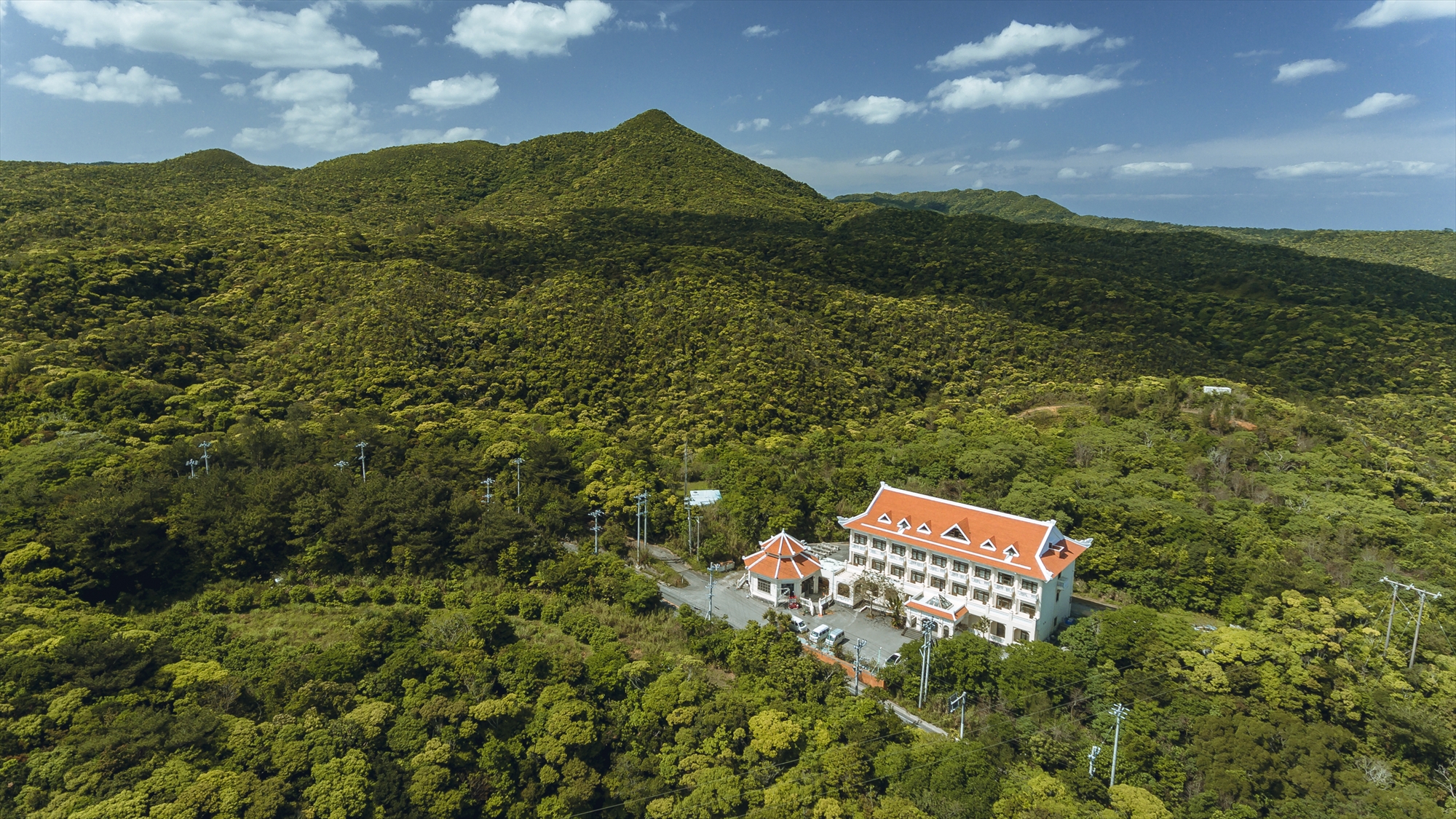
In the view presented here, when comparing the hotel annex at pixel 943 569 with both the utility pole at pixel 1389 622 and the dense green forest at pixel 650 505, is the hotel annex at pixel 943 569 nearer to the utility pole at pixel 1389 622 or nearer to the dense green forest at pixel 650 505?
the dense green forest at pixel 650 505

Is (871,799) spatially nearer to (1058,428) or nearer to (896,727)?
(896,727)

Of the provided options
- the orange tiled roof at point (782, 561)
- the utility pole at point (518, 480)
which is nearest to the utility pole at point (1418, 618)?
the orange tiled roof at point (782, 561)

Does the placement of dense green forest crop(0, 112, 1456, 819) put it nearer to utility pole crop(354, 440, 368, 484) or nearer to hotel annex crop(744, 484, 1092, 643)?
utility pole crop(354, 440, 368, 484)

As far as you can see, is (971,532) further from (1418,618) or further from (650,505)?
(650,505)

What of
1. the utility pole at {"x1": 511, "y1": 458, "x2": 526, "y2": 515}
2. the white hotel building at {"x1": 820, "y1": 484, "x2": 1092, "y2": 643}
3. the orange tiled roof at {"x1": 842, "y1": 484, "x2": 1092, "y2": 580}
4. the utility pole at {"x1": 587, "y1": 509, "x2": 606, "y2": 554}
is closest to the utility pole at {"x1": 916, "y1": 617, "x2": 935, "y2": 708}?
the white hotel building at {"x1": 820, "y1": 484, "x2": 1092, "y2": 643}

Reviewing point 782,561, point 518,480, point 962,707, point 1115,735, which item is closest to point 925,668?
point 962,707

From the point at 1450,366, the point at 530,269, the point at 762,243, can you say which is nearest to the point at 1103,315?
the point at 1450,366
